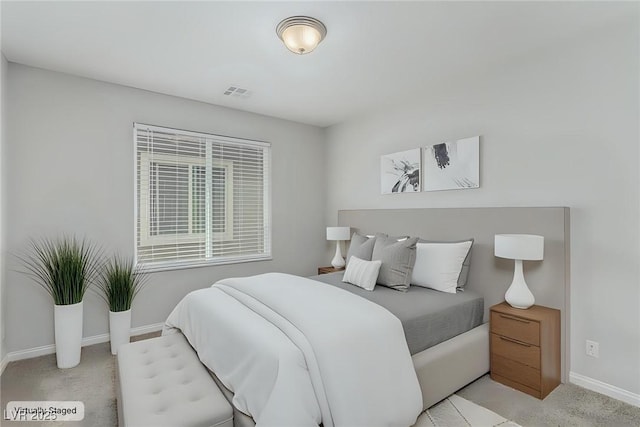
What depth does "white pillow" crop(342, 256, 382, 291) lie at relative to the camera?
9.07ft

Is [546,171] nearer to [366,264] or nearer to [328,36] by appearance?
[366,264]

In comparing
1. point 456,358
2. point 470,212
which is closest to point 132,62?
Answer: point 470,212

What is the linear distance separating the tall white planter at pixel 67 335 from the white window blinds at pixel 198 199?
2.59 feet

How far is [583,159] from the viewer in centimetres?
238

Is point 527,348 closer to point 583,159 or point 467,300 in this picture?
point 467,300

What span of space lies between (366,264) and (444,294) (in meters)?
0.68

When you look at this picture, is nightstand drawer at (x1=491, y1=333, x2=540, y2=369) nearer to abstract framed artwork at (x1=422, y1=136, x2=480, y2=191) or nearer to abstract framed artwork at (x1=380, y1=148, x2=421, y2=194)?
abstract framed artwork at (x1=422, y1=136, x2=480, y2=191)

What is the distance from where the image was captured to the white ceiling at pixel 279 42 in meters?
2.06

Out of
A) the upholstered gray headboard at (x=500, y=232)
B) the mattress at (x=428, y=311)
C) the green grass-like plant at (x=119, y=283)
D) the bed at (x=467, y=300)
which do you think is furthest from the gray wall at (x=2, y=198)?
the upholstered gray headboard at (x=500, y=232)

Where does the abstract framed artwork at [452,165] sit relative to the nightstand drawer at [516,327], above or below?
above

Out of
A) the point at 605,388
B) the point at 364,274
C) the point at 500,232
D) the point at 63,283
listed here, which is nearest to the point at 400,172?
the point at 500,232

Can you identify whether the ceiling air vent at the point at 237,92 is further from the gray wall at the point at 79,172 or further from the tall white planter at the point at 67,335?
the tall white planter at the point at 67,335

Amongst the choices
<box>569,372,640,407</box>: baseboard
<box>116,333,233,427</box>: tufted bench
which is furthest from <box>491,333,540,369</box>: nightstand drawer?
<box>116,333,233,427</box>: tufted bench

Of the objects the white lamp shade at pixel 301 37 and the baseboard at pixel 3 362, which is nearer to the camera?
the white lamp shade at pixel 301 37
